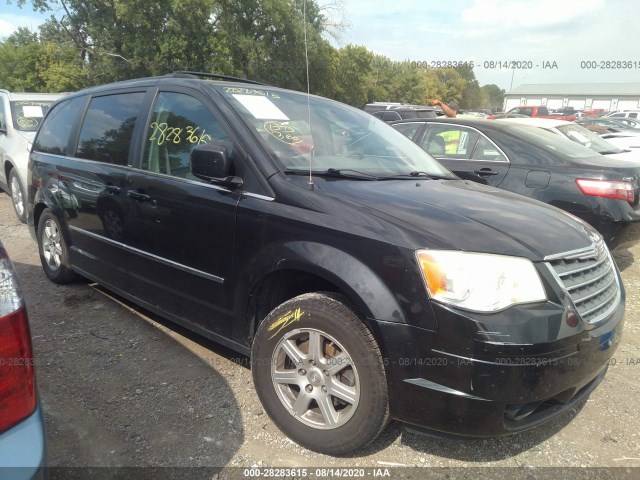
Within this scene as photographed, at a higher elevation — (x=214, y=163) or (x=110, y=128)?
(x=110, y=128)

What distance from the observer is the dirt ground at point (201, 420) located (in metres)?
2.30

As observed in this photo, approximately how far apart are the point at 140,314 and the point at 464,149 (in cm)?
395

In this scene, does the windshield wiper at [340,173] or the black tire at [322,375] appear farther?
the windshield wiper at [340,173]

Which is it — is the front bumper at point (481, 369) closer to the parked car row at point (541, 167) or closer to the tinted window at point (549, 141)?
the parked car row at point (541, 167)

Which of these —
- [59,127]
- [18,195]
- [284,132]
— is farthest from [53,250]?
[18,195]

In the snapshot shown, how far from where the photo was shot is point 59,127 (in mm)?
4258

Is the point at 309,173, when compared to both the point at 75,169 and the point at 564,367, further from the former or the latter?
the point at 75,169

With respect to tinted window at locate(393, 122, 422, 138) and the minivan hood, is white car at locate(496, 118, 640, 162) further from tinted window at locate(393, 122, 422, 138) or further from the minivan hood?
the minivan hood

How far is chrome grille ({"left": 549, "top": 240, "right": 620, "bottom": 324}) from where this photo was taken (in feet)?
6.88

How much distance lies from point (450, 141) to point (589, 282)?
12.5 ft

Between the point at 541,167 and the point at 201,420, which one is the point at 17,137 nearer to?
the point at 201,420

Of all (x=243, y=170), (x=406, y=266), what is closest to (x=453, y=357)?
(x=406, y=266)

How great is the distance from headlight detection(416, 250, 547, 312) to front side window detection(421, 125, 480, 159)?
150 inches

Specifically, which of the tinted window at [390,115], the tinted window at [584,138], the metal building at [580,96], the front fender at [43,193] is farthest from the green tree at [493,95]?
the front fender at [43,193]
